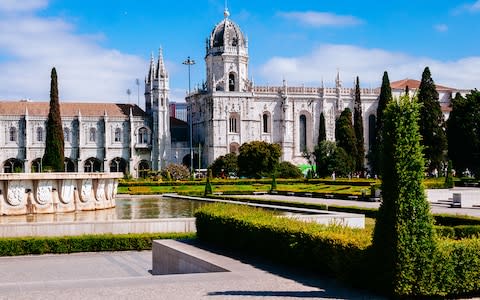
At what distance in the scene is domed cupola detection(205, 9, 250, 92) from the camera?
8088 centimetres

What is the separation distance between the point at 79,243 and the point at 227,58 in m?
65.2

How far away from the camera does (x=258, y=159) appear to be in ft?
217

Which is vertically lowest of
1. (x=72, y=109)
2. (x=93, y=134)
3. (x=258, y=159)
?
(x=258, y=159)

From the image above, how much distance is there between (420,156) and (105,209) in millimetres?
19603

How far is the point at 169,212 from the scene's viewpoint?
2505cm

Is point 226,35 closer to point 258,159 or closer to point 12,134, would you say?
point 258,159

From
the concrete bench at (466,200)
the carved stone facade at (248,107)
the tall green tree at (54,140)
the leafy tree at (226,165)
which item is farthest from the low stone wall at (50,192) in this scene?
the carved stone facade at (248,107)

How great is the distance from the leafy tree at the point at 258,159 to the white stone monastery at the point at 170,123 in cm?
1140

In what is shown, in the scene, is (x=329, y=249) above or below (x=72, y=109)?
below

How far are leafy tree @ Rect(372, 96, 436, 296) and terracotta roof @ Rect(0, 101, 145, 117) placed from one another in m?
72.1

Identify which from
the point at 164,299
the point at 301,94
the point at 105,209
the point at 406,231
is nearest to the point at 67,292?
the point at 164,299

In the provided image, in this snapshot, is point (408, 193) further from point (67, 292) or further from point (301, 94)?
point (301, 94)

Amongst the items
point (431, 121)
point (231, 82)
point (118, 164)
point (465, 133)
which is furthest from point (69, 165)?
point (465, 133)

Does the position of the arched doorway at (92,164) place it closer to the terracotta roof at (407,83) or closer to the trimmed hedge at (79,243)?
the terracotta roof at (407,83)
